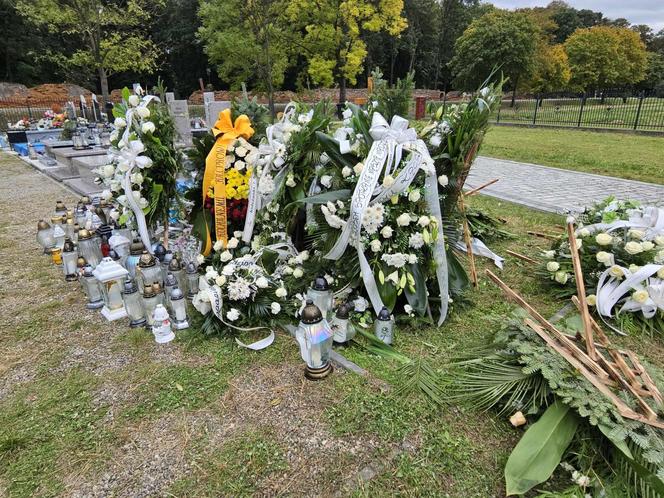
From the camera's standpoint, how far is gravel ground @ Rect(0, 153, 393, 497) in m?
1.88

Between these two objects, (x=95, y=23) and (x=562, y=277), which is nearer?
(x=562, y=277)

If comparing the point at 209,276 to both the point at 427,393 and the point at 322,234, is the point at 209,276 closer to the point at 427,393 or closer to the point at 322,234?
the point at 322,234

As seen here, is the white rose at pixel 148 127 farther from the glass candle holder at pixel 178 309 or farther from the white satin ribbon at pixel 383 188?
the white satin ribbon at pixel 383 188

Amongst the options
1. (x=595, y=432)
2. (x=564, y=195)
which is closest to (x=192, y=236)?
(x=595, y=432)

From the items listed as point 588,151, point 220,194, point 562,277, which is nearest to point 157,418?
point 220,194

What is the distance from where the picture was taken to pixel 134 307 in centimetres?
311

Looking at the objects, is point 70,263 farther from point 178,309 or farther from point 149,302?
point 178,309

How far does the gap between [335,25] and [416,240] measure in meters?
25.6

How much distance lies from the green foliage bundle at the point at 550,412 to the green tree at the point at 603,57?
4351 cm

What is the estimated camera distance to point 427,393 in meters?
2.35

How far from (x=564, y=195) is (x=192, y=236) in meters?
5.99

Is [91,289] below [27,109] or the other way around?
below

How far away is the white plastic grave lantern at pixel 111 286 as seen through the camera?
3.18m

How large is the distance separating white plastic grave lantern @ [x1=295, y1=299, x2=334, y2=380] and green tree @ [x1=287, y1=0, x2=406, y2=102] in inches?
943
